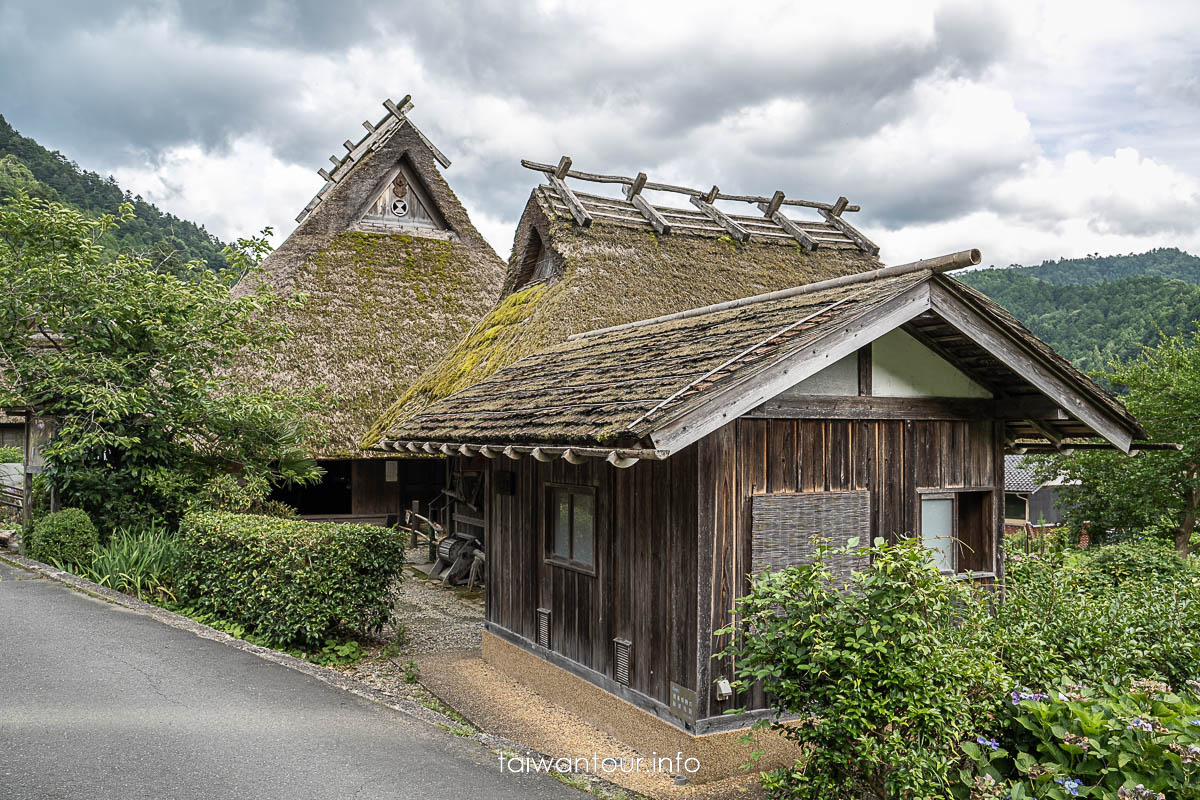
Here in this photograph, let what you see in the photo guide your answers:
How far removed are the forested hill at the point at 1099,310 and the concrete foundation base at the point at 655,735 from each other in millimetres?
20520

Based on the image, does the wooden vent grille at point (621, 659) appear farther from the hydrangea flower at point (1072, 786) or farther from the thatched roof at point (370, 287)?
the thatched roof at point (370, 287)

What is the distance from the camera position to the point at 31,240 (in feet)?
40.9

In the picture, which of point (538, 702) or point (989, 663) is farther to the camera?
point (538, 702)

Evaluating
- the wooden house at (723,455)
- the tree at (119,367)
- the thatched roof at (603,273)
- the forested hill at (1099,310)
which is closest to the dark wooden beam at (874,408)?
the wooden house at (723,455)

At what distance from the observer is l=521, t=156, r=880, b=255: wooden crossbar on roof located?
15648 mm

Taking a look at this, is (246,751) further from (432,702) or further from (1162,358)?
(1162,358)

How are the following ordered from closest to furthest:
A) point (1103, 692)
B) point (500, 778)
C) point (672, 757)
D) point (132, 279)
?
point (1103, 692) < point (500, 778) < point (672, 757) < point (132, 279)

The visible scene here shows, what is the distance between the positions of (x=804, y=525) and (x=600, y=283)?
8.05 m

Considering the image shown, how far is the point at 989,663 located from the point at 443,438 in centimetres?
531

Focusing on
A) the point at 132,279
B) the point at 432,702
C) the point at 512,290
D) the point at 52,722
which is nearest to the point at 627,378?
the point at 432,702

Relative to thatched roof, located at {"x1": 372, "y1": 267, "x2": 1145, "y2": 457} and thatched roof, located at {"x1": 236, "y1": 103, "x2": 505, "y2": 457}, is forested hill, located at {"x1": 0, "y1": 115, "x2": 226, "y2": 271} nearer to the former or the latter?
thatched roof, located at {"x1": 236, "y1": 103, "x2": 505, "y2": 457}

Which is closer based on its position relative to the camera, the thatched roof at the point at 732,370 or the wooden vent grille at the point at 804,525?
the thatched roof at the point at 732,370

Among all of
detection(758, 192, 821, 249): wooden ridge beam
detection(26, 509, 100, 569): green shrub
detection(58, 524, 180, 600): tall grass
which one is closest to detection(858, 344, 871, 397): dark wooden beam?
detection(58, 524, 180, 600): tall grass

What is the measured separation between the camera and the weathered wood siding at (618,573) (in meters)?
5.93
